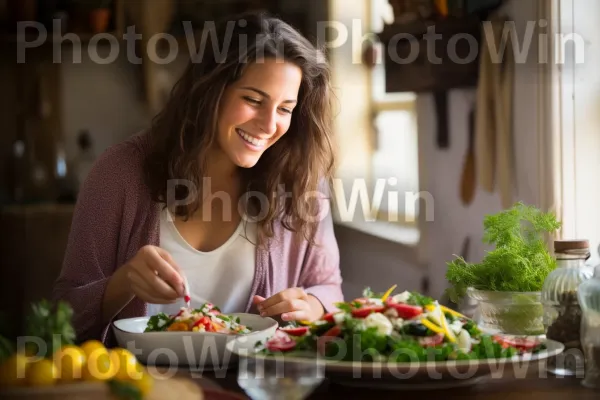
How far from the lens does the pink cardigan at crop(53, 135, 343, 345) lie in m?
1.70

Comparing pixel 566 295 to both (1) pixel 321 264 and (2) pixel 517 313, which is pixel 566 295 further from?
(1) pixel 321 264

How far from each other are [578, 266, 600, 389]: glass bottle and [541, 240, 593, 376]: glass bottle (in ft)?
0.24

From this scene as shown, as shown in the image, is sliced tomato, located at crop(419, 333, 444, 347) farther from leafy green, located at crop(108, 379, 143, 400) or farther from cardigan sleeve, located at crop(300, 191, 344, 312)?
cardigan sleeve, located at crop(300, 191, 344, 312)

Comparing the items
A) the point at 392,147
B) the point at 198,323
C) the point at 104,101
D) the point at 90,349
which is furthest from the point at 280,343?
the point at 104,101

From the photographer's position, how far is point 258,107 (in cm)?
176

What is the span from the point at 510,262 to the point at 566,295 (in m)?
0.18

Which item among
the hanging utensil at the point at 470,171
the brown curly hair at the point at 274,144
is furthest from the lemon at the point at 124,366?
the hanging utensil at the point at 470,171

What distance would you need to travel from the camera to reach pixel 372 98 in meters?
3.58

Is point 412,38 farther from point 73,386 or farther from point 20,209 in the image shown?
point 73,386

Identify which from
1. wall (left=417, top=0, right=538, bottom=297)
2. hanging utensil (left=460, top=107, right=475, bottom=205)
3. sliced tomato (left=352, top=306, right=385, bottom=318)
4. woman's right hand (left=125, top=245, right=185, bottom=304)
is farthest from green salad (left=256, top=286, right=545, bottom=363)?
hanging utensil (left=460, top=107, right=475, bottom=205)

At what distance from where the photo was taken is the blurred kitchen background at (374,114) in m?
2.08

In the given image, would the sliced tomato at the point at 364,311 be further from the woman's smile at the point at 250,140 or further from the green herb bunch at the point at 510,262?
the woman's smile at the point at 250,140

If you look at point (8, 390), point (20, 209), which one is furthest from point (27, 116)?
point (8, 390)

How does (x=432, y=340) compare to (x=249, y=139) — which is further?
(x=249, y=139)
